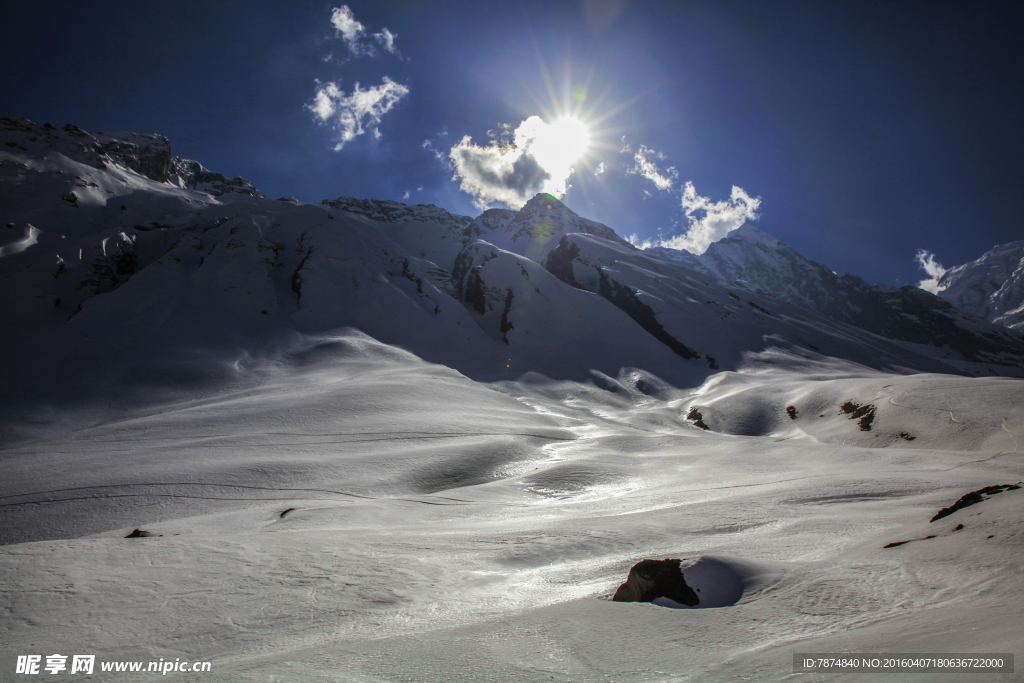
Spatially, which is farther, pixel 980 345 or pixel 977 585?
pixel 980 345

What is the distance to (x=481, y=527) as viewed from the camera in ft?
34.7

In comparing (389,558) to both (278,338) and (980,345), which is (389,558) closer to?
(278,338)

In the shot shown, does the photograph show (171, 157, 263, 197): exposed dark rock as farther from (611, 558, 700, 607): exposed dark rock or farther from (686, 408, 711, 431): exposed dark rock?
(611, 558, 700, 607): exposed dark rock

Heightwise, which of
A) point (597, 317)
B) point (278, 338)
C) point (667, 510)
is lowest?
point (667, 510)

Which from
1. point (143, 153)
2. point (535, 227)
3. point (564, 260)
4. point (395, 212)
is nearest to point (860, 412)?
point (564, 260)

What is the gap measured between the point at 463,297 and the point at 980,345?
233m

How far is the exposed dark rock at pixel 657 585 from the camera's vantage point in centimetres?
470

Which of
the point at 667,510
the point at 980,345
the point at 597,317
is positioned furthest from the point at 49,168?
the point at 980,345

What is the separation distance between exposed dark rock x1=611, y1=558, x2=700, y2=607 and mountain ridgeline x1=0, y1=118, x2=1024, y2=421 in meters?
45.6

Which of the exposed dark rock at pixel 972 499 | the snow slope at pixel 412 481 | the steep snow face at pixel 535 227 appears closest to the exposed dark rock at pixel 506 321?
the snow slope at pixel 412 481

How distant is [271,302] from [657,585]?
66.7 metres

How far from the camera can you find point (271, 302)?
60938mm

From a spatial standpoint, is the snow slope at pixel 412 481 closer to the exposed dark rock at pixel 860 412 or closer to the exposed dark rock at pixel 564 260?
the exposed dark rock at pixel 860 412

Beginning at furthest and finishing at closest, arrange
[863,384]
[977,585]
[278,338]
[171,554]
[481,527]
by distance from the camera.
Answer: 1. [278,338]
2. [863,384]
3. [481,527]
4. [171,554]
5. [977,585]
